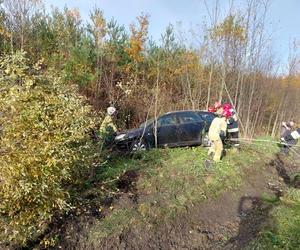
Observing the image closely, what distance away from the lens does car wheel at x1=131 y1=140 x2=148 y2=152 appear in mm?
10200

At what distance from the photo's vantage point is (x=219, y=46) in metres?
16.0

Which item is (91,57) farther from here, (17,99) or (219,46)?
(17,99)

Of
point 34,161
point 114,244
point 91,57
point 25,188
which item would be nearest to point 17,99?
point 34,161

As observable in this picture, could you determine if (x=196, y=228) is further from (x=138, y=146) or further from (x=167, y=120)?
(x=167, y=120)

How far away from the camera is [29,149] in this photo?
4445 millimetres

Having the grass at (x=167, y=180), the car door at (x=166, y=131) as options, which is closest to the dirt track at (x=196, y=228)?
the grass at (x=167, y=180)

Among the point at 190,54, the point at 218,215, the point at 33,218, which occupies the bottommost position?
the point at 218,215

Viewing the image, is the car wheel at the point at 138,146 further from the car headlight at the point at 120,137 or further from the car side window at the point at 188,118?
the car side window at the point at 188,118

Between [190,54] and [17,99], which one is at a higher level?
[190,54]

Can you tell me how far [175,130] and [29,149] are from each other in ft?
24.5

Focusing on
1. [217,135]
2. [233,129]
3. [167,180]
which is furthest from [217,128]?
[167,180]

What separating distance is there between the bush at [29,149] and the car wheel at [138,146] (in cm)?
497

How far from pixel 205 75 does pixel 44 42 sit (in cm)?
835

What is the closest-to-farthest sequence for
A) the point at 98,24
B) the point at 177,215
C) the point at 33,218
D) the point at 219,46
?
the point at 33,218, the point at 177,215, the point at 219,46, the point at 98,24
